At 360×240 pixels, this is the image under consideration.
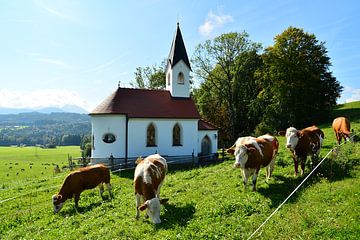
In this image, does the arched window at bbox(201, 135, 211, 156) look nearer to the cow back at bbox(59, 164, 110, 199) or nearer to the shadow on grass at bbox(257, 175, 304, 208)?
the cow back at bbox(59, 164, 110, 199)

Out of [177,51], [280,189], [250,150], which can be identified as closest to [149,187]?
[250,150]

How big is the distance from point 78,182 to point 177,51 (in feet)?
76.4

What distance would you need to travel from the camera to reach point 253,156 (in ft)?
38.4

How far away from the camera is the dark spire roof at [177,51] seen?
112 feet

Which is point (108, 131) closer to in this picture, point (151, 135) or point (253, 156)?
point (151, 135)

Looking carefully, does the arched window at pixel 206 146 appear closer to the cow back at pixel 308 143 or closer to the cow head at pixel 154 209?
the cow back at pixel 308 143

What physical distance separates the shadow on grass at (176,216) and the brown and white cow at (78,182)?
498 cm

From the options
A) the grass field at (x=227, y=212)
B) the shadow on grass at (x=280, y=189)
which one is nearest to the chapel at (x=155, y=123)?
the grass field at (x=227, y=212)

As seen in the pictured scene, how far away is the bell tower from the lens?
33.8 meters

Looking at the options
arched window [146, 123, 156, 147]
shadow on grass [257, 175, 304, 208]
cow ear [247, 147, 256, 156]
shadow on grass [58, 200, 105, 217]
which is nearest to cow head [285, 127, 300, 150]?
shadow on grass [257, 175, 304, 208]

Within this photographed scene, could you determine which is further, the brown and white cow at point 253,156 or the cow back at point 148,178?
the brown and white cow at point 253,156

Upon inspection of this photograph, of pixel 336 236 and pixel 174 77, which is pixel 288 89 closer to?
pixel 174 77

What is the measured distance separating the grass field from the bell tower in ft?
63.7

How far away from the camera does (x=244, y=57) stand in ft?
140
